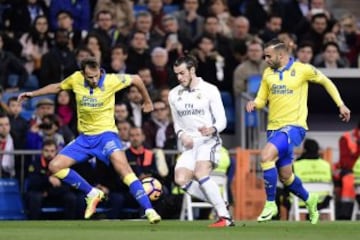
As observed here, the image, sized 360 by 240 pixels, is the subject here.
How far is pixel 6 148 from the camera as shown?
21719mm

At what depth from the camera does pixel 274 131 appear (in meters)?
17.5

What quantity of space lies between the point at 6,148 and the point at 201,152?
5.57 m

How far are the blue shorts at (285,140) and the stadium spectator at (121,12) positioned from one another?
28.0ft

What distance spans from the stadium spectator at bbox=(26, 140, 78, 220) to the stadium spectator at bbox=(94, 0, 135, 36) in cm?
495

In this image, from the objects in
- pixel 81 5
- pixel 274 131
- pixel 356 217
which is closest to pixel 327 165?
pixel 356 217

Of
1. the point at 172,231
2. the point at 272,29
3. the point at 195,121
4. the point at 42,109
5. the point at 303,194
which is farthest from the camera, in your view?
the point at 272,29

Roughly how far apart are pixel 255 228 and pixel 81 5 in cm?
1018

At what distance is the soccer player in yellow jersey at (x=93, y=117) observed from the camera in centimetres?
1791

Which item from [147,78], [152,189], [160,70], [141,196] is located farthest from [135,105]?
[141,196]

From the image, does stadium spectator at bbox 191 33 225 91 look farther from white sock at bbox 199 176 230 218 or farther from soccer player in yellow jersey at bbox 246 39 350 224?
white sock at bbox 199 176 230 218

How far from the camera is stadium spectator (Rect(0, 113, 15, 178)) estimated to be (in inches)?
845

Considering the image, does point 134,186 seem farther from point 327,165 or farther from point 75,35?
point 75,35

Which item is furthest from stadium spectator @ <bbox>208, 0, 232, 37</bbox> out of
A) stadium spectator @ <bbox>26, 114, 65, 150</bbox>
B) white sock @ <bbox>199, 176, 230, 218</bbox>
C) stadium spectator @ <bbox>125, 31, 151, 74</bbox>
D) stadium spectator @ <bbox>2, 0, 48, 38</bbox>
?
white sock @ <bbox>199, 176, 230, 218</bbox>

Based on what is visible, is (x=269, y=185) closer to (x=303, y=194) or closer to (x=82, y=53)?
(x=303, y=194)
